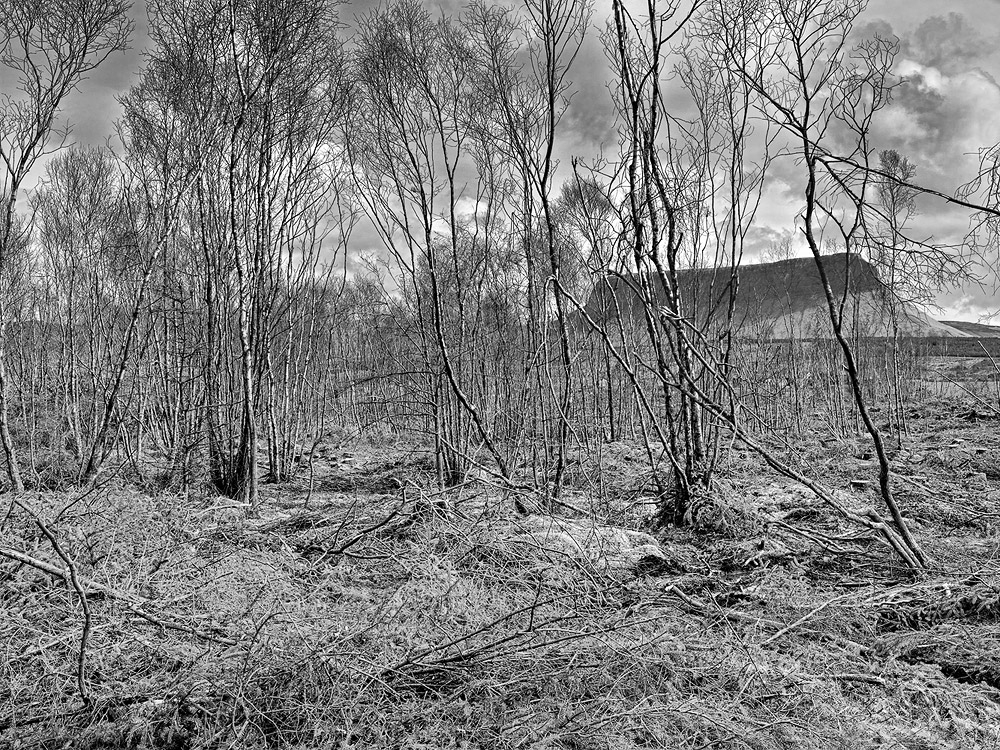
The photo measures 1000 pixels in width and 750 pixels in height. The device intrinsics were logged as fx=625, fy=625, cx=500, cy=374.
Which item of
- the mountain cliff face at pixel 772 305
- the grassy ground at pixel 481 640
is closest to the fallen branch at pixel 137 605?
the grassy ground at pixel 481 640

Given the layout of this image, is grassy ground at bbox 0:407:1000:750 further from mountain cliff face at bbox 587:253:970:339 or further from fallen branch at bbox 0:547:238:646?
mountain cliff face at bbox 587:253:970:339

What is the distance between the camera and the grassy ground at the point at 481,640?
7.27 feet

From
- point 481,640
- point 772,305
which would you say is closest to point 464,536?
point 481,640

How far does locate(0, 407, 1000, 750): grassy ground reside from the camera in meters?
2.21

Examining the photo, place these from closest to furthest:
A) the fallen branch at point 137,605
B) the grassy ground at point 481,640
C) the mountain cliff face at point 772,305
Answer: the grassy ground at point 481,640 < the fallen branch at point 137,605 < the mountain cliff face at point 772,305

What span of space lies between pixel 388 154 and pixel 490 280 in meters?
2.66

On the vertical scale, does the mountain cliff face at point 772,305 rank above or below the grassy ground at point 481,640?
above

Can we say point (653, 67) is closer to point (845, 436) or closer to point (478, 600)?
point (478, 600)

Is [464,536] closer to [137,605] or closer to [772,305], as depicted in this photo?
[137,605]

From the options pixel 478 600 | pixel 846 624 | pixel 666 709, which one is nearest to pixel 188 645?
pixel 478 600

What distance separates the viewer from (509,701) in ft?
7.84

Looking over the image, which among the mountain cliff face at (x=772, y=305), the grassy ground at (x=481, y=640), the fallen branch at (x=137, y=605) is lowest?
the grassy ground at (x=481, y=640)

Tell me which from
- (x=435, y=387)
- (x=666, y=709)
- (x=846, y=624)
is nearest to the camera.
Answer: (x=666, y=709)

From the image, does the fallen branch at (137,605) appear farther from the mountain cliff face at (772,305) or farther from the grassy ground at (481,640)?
the mountain cliff face at (772,305)
